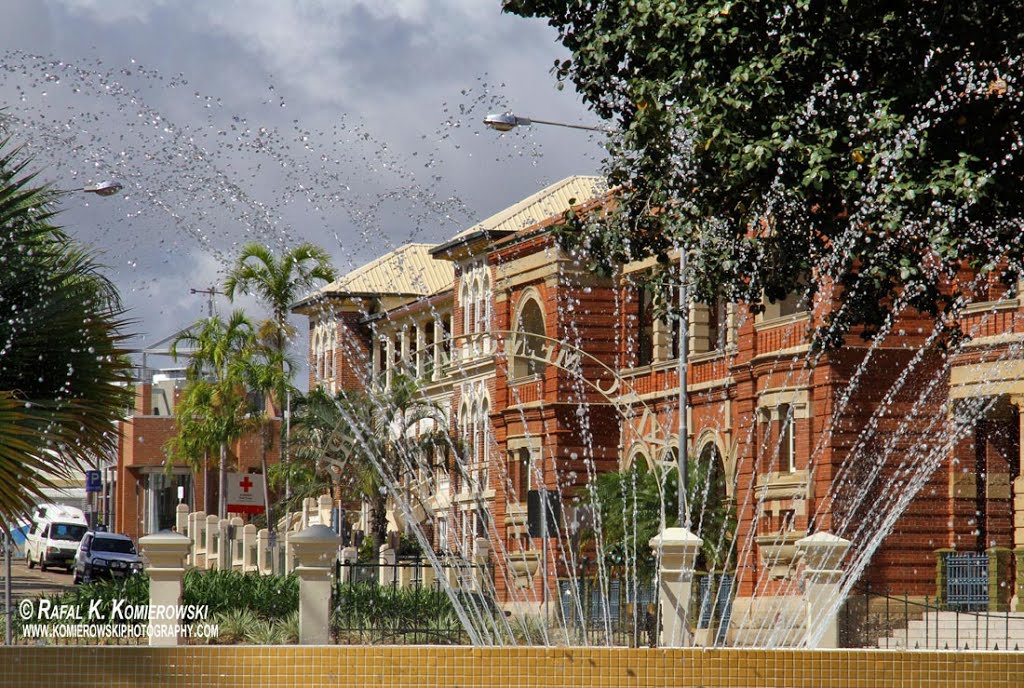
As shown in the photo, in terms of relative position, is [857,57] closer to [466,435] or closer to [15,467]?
[15,467]

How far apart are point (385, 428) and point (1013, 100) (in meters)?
41.9

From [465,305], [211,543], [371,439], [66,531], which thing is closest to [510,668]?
[371,439]

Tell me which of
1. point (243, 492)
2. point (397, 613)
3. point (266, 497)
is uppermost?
point (243, 492)

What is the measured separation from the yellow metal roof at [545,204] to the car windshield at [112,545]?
13.9m

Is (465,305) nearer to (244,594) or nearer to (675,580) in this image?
(244,594)

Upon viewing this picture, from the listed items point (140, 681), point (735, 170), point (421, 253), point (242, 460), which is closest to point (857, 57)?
point (735, 170)

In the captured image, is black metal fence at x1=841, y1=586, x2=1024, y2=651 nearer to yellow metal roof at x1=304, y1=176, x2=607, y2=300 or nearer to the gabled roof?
the gabled roof

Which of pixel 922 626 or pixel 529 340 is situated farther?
pixel 529 340

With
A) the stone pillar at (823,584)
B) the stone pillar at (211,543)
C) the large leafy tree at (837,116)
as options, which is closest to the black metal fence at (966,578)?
the stone pillar at (823,584)

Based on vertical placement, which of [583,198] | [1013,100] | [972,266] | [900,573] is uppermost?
[583,198]

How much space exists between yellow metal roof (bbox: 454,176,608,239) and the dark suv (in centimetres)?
1377

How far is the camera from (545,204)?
2015 inches

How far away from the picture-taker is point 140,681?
1473 cm

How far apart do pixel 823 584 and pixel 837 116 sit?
699 centimetres
